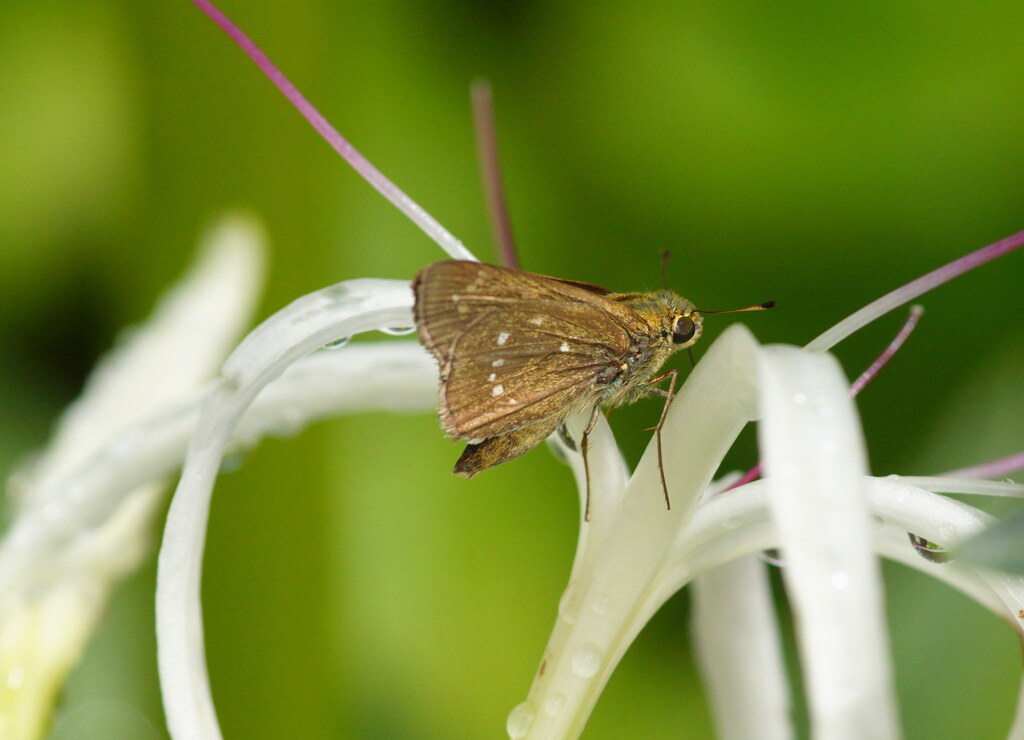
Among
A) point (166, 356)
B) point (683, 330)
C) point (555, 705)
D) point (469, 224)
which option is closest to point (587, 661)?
point (555, 705)

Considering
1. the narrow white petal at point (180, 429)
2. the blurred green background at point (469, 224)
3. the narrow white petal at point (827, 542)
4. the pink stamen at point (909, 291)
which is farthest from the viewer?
the blurred green background at point (469, 224)

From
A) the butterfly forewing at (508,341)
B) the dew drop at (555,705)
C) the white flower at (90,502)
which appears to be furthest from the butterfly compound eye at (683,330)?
the white flower at (90,502)

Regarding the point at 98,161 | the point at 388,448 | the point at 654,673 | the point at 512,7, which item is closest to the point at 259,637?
the point at 388,448

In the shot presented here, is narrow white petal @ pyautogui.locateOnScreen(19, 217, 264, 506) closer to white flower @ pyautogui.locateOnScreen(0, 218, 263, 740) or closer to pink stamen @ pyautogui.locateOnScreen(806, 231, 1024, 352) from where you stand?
white flower @ pyautogui.locateOnScreen(0, 218, 263, 740)

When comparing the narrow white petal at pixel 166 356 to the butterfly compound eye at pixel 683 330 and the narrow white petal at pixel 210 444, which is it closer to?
the narrow white petal at pixel 210 444

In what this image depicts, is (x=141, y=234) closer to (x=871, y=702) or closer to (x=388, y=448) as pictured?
(x=388, y=448)

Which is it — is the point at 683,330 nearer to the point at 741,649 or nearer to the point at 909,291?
the point at 909,291

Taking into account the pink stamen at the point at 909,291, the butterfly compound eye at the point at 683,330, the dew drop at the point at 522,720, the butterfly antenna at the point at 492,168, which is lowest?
the dew drop at the point at 522,720
